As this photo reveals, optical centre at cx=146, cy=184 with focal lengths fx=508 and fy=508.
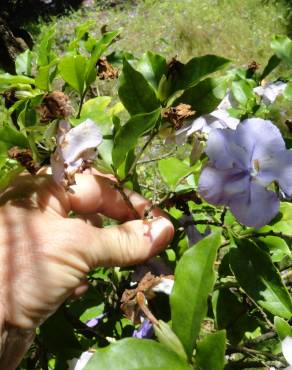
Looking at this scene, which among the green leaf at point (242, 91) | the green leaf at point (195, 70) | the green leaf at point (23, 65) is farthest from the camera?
the green leaf at point (242, 91)

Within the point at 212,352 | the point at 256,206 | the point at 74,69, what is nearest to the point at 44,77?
the point at 74,69

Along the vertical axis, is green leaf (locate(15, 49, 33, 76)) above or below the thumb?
above

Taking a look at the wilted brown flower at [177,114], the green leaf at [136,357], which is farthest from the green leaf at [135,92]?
the green leaf at [136,357]

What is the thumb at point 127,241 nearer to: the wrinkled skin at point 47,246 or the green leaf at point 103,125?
the wrinkled skin at point 47,246

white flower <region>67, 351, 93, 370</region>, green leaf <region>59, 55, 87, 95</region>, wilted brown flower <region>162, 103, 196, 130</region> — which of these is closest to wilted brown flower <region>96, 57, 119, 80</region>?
green leaf <region>59, 55, 87, 95</region>

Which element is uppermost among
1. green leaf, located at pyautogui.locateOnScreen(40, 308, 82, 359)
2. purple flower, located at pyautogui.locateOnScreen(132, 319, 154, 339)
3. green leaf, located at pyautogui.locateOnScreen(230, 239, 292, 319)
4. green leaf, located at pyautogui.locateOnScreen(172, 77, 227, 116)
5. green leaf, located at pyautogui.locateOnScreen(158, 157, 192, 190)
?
green leaf, located at pyautogui.locateOnScreen(172, 77, 227, 116)

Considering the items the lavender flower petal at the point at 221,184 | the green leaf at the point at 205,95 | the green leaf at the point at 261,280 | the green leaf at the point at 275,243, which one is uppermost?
the green leaf at the point at 205,95

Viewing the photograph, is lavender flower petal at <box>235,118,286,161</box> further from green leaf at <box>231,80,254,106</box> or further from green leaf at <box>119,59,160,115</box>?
green leaf at <box>231,80,254,106</box>

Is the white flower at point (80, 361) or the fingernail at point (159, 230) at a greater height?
the fingernail at point (159, 230)
